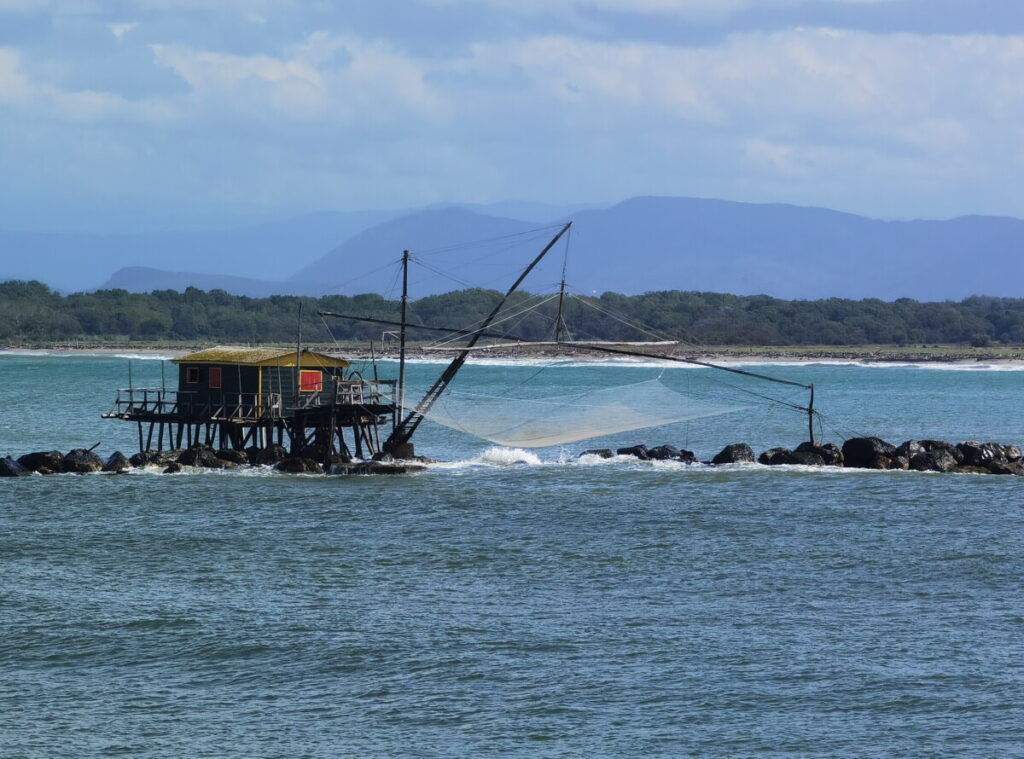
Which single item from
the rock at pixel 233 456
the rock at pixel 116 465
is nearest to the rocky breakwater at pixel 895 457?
the rock at pixel 233 456

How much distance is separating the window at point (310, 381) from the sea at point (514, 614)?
388 centimetres

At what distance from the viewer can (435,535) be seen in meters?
36.8

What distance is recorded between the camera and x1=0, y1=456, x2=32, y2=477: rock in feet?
159

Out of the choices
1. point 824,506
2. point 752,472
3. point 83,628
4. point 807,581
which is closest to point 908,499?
point 824,506

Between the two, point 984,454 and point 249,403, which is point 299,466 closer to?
point 249,403

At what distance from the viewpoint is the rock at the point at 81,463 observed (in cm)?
4922

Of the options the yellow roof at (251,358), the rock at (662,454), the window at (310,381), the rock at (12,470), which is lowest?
the rock at (12,470)

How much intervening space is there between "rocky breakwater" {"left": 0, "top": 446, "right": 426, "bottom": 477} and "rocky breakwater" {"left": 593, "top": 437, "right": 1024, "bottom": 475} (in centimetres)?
1111

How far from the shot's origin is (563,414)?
49.7m

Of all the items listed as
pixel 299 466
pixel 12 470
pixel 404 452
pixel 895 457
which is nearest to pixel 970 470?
pixel 895 457

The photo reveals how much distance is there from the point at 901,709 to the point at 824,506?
67.1 feet

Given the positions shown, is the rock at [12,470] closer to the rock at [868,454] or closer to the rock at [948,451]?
the rock at [868,454]

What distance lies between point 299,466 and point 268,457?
2.03m

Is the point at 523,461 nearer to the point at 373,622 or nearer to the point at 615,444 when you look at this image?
the point at 615,444
